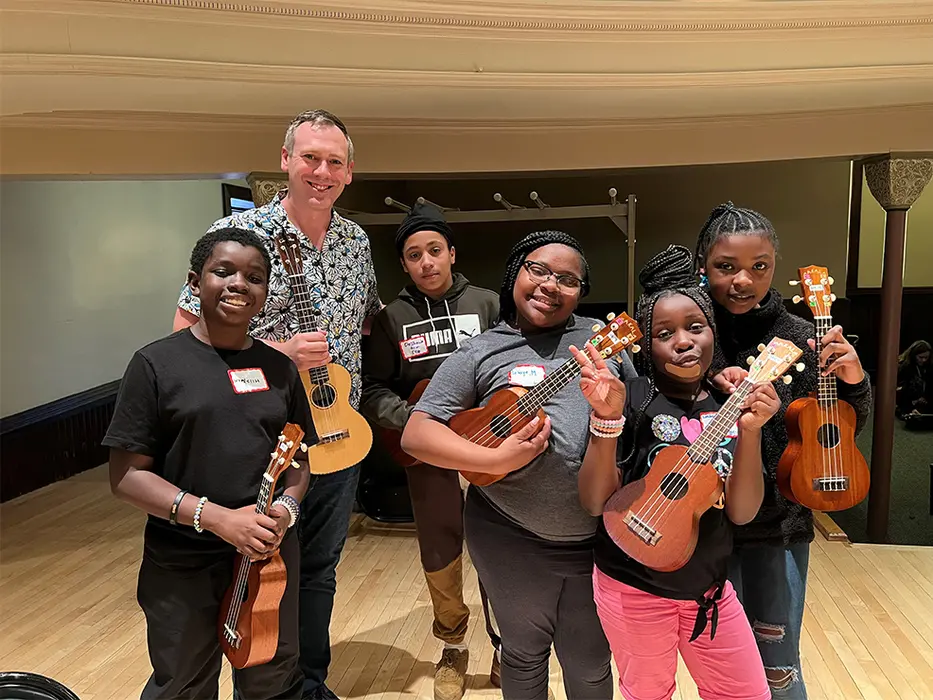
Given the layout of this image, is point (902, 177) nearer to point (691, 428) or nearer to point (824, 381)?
point (824, 381)

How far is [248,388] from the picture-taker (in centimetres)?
143

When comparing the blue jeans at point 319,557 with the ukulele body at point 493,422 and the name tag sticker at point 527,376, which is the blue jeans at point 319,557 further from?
the name tag sticker at point 527,376

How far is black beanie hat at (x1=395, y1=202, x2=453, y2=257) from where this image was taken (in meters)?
2.00

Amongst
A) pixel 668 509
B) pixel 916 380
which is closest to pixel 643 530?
pixel 668 509

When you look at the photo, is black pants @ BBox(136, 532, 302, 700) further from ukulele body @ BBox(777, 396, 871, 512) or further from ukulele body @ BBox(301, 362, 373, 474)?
ukulele body @ BBox(777, 396, 871, 512)

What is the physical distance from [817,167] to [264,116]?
5390 mm

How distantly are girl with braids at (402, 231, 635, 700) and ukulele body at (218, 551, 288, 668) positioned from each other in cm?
41

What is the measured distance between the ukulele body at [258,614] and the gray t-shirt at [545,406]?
1.61ft

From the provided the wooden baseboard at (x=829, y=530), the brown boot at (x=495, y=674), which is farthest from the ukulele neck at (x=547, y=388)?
the wooden baseboard at (x=829, y=530)

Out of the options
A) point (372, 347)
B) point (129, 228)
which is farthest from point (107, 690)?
point (129, 228)

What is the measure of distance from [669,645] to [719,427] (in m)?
0.48

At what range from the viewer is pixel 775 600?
1.50 m

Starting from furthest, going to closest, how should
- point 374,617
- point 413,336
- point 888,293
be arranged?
point 888,293
point 374,617
point 413,336

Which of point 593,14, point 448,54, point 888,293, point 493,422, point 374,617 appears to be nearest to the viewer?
point 493,422
